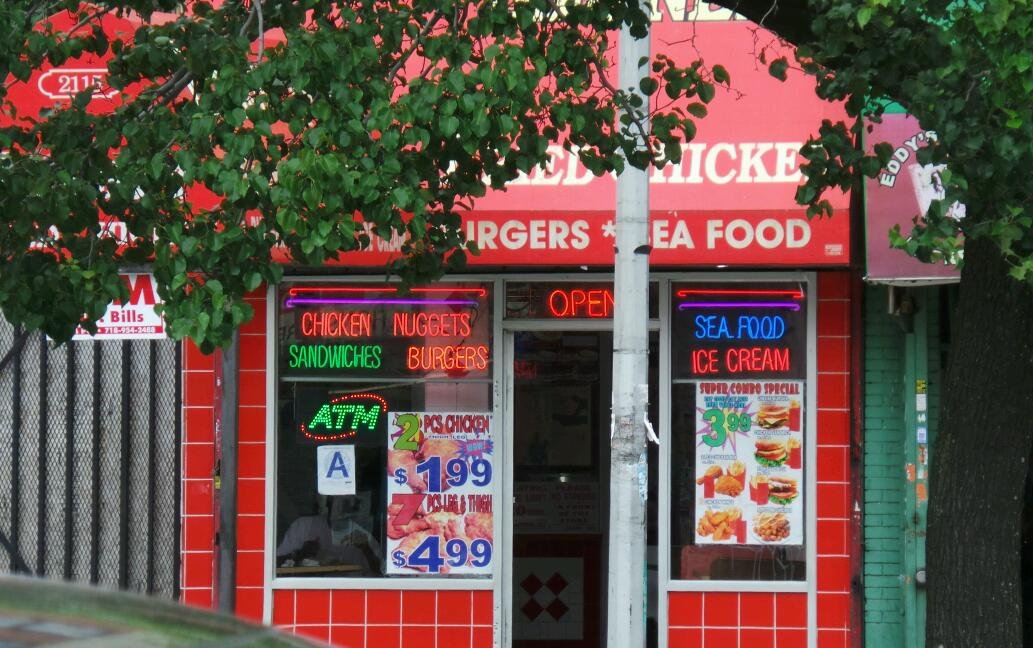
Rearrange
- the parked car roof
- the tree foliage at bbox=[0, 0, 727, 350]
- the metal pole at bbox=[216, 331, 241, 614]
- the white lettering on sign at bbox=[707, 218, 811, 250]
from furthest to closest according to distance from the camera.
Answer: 1. the metal pole at bbox=[216, 331, 241, 614]
2. the white lettering on sign at bbox=[707, 218, 811, 250]
3. the tree foliage at bbox=[0, 0, 727, 350]
4. the parked car roof

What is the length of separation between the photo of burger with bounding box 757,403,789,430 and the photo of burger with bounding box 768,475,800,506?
338mm

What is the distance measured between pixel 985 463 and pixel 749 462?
117 inches

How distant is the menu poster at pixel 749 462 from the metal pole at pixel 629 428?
9.12 feet

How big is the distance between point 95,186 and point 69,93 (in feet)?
10.8

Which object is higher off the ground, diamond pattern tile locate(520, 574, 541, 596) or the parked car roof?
the parked car roof

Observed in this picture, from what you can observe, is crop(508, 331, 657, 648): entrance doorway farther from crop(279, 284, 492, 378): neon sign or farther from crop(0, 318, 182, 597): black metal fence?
crop(0, 318, 182, 597): black metal fence

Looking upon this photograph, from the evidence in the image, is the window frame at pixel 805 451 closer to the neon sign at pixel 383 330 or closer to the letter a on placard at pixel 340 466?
the neon sign at pixel 383 330

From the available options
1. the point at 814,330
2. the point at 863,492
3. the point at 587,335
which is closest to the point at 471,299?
the point at 587,335

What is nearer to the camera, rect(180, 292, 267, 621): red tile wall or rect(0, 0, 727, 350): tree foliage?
rect(0, 0, 727, 350): tree foliage

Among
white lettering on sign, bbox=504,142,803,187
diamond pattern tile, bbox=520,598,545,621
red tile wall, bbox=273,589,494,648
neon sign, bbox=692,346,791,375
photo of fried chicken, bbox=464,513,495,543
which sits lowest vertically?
diamond pattern tile, bbox=520,598,545,621

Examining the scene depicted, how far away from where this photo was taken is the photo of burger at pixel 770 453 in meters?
8.88

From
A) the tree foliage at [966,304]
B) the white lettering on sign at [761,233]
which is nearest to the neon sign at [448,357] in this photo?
the white lettering on sign at [761,233]

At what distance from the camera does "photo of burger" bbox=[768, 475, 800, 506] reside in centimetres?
887

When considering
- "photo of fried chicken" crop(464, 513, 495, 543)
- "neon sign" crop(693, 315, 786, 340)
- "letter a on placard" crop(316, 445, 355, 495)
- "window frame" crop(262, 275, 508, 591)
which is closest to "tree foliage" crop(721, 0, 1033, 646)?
"neon sign" crop(693, 315, 786, 340)
